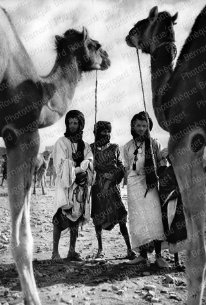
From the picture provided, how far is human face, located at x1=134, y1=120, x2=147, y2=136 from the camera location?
7602 mm

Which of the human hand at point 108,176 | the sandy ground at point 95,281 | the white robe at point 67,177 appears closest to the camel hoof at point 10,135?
the sandy ground at point 95,281

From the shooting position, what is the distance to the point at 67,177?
7.57m

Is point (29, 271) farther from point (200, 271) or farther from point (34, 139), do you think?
point (200, 271)

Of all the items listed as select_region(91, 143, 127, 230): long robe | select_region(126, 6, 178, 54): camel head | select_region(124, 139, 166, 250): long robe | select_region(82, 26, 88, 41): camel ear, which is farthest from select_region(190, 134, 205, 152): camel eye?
select_region(91, 143, 127, 230): long robe

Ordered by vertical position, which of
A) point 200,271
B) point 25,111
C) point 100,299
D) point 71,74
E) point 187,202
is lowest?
point 100,299

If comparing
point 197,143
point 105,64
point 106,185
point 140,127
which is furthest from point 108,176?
point 197,143

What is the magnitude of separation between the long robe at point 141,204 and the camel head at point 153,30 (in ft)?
6.67

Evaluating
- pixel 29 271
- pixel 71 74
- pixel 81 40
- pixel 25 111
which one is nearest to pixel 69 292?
pixel 29 271

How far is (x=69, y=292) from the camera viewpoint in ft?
18.6

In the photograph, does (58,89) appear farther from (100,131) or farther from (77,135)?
(100,131)

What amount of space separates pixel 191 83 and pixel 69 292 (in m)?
3.15

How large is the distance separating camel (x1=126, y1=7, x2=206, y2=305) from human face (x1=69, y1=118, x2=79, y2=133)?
2.80 meters

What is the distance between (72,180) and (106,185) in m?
0.84

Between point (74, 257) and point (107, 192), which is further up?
point (107, 192)
